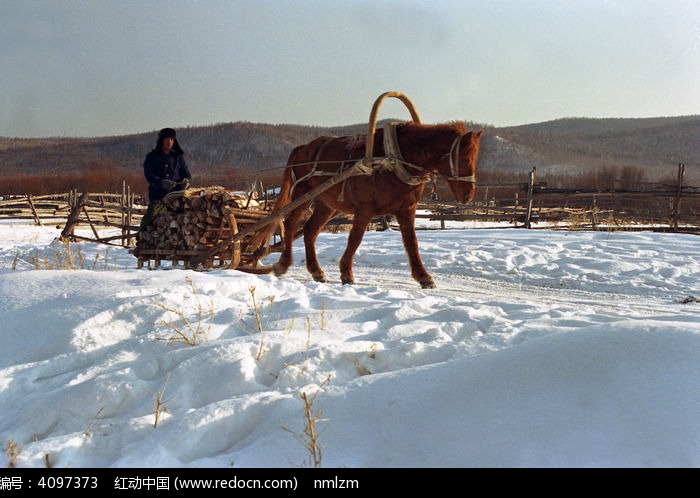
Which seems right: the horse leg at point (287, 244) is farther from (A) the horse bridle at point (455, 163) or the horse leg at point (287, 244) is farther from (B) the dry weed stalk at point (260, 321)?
(B) the dry weed stalk at point (260, 321)

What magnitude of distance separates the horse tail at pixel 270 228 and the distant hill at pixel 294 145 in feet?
177

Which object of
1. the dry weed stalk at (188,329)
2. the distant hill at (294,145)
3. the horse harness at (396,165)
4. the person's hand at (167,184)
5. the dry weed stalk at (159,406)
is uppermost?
the distant hill at (294,145)

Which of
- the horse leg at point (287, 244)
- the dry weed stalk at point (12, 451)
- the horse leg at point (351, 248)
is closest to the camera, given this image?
the dry weed stalk at point (12, 451)

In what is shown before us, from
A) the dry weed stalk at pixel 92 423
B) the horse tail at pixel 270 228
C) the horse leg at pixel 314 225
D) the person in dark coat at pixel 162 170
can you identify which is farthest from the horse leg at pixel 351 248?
the dry weed stalk at pixel 92 423

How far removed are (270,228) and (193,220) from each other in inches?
33.5

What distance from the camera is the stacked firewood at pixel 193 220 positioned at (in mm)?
6227

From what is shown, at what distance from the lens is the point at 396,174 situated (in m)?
5.39

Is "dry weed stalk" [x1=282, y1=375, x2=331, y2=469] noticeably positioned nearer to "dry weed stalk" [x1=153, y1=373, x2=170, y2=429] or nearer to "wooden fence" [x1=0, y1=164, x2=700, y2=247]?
"dry weed stalk" [x1=153, y1=373, x2=170, y2=429]

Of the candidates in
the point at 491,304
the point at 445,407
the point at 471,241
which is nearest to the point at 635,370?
the point at 445,407

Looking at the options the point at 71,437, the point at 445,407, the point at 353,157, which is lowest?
the point at 71,437

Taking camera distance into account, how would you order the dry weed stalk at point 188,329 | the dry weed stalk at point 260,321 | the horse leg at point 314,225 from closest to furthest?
the dry weed stalk at point 188,329 → the dry weed stalk at point 260,321 → the horse leg at point 314,225
